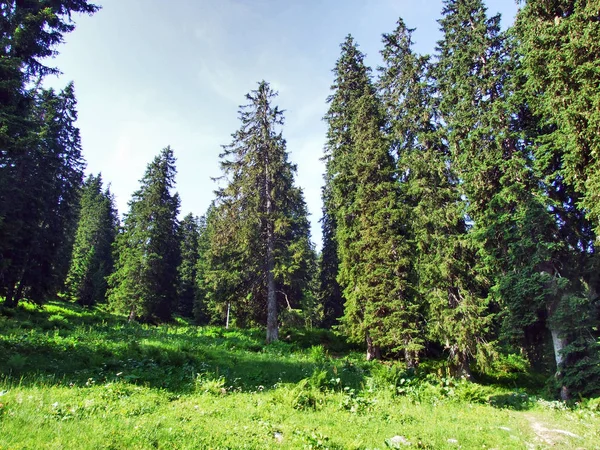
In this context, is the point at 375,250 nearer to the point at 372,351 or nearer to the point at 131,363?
the point at 372,351

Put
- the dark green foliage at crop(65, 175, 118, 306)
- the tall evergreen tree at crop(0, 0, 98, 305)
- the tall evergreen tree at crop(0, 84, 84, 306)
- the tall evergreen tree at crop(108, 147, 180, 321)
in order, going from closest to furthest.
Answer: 1. the tall evergreen tree at crop(0, 0, 98, 305)
2. the tall evergreen tree at crop(0, 84, 84, 306)
3. the tall evergreen tree at crop(108, 147, 180, 321)
4. the dark green foliage at crop(65, 175, 118, 306)

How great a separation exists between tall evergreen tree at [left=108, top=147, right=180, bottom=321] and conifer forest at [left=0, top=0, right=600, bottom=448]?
2.27ft

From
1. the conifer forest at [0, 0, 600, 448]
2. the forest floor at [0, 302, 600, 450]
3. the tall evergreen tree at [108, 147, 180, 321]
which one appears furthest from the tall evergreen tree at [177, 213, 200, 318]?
the forest floor at [0, 302, 600, 450]

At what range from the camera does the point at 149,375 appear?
9.51 meters

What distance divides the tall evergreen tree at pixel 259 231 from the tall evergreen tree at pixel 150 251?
36.1 ft

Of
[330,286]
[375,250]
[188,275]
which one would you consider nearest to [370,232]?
[375,250]

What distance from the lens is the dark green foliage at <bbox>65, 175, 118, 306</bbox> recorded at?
43.0m

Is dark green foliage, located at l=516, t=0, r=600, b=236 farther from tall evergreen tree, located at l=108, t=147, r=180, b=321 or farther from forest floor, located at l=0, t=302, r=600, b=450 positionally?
tall evergreen tree, located at l=108, t=147, r=180, b=321

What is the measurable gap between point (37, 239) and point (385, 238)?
25548 millimetres

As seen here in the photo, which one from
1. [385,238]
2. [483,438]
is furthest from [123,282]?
[483,438]

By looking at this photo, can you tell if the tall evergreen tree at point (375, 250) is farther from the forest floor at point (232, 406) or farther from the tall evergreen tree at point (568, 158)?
the tall evergreen tree at point (568, 158)

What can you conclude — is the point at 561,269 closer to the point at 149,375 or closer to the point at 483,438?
the point at 483,438

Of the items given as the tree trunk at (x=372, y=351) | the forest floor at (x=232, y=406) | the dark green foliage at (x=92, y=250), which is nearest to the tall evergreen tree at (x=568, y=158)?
the forest floor at (x=232, y=406)

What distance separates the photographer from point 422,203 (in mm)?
17688
